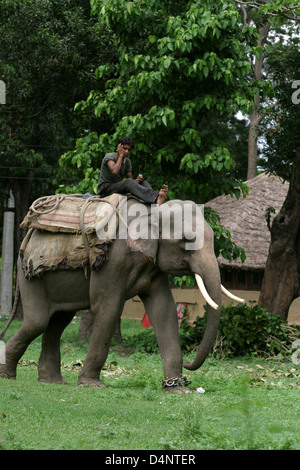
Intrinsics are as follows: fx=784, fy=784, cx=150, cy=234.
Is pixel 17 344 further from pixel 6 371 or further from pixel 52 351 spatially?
pixel 52 351

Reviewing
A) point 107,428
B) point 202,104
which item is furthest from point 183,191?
point 107,428

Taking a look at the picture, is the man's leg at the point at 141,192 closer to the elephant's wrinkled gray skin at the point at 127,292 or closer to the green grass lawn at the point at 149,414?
the elephant's wrinkled gray skin at the point at 127,292

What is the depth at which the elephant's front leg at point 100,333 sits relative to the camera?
9.27 meters

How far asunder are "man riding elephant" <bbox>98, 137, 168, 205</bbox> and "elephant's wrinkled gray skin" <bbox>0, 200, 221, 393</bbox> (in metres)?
0.19

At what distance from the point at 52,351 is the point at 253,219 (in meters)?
12.9

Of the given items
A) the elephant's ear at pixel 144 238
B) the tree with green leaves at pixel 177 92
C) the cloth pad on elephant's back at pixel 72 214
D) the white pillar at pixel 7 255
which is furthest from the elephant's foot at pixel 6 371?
the white pillar at pixel 7 255

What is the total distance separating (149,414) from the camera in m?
7.13

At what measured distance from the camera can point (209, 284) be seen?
8727mm

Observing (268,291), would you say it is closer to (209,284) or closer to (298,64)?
(298,64)

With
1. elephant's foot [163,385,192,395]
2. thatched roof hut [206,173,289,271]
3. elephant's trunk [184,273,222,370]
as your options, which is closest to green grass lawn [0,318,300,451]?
elephant's foot [163,385,192,395]

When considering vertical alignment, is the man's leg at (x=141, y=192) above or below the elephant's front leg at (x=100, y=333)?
above

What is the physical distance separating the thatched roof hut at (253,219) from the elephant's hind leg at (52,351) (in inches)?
441

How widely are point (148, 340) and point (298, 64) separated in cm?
638

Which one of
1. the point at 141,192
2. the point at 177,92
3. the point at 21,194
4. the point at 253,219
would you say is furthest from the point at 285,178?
the point at 21,194
